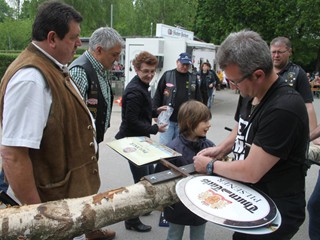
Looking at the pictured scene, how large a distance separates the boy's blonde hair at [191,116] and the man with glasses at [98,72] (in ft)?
2.33

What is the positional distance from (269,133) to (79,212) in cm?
97

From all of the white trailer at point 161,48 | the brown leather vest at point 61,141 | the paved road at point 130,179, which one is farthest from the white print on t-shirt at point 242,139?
the white trailer at point 161,48

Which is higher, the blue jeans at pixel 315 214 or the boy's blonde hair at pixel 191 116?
the boy's blonde hair at pixel 191 116

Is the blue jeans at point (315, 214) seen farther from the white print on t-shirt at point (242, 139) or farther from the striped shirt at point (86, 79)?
the striped shirt at point (86, 79)

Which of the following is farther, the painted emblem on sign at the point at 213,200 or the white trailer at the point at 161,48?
the white trailer at the point at 161,48

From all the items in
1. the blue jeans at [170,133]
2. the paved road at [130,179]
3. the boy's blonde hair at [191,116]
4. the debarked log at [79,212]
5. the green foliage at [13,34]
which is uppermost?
the green foliage at [13,34]

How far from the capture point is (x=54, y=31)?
5.79 feet

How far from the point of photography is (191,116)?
105 inches

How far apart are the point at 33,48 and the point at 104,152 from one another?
4.58 m

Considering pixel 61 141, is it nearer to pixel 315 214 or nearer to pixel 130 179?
pixel 315 214

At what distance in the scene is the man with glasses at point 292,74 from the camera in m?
3.64

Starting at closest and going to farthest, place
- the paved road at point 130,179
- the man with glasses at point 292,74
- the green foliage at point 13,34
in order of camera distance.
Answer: the paved road at point 130,179, the man with glasses at point 292,74, the green foliage at point 13,34

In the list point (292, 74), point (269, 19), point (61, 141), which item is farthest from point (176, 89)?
point (269, 19)

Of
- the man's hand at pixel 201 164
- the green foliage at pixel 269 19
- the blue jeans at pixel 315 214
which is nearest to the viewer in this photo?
the man's hand at pixel 201 164
